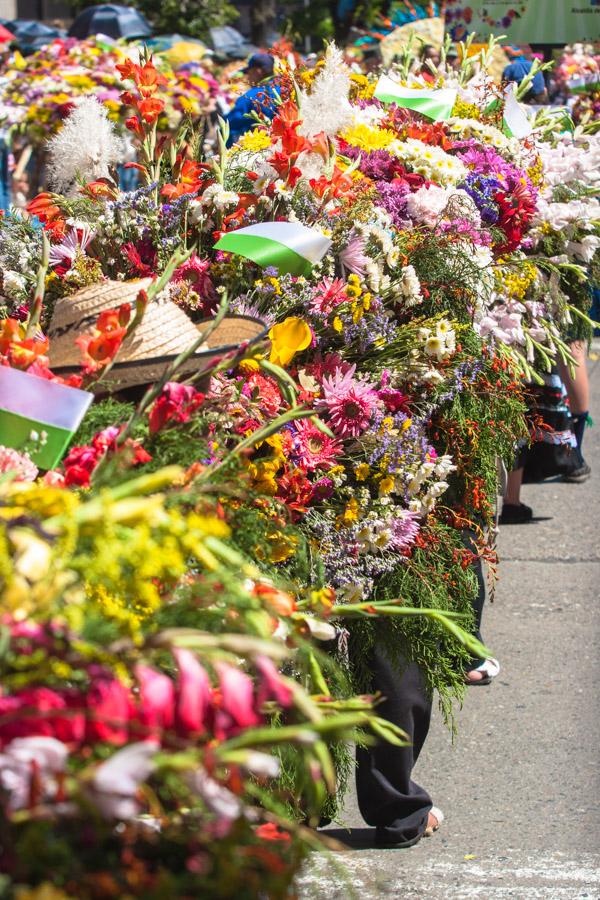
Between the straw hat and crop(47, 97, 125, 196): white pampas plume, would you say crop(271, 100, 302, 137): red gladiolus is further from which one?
the straw hat

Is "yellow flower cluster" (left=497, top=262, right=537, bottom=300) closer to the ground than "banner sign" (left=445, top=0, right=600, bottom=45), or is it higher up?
closer to the ground

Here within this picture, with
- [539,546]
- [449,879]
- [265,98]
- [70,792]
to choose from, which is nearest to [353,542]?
[449,879]

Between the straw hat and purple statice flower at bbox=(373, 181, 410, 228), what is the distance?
77cm

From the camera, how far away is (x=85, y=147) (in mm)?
2771

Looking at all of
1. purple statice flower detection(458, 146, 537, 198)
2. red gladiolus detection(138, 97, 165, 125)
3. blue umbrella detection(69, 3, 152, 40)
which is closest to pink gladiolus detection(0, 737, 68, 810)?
red gladiolus detection(138, 97, 165, 125)

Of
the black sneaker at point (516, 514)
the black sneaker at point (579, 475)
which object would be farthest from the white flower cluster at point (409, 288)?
the black sneaker at point (579, 475)

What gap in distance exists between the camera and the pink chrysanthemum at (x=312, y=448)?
7.55 feet

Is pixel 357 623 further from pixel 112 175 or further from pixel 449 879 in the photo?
pixel 112 175

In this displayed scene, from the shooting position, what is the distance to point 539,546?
5113mm

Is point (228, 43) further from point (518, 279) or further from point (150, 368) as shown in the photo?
point (150, 368)

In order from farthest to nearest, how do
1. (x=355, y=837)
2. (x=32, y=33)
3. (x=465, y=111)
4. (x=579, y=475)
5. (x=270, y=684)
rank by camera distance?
1. (x=32, y=33)
2. (x=579, y=475)
3. (x=465, y=111)
4. (x=355, y=837)
5. (x=270, y=684)

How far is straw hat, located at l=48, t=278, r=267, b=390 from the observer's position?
1.89m

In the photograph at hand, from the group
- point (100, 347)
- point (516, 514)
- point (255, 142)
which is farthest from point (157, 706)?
point (516, 514)

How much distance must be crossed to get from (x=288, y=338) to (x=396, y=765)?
117 centimetres
